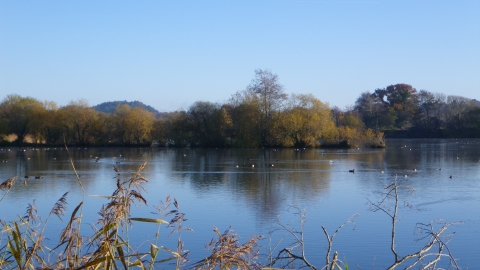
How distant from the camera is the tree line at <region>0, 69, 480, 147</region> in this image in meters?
46.1

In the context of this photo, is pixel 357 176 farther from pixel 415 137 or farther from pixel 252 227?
pixel 415 137

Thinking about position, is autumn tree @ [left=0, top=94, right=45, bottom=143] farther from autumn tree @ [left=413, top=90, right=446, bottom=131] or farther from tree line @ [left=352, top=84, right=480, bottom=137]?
autumn tree @ [left=413, top=90, right=446, bottom=131]

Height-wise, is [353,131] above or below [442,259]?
above

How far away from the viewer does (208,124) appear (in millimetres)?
48938

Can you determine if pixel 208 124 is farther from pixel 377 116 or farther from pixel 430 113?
pixel 430 113

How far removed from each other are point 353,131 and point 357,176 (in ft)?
85.4

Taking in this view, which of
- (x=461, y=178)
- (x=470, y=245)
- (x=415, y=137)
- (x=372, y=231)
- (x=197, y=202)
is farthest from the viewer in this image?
(x=415, y=137)

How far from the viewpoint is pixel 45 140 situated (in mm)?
51500

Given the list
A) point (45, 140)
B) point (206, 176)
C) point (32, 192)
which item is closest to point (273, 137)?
point (45, 140)

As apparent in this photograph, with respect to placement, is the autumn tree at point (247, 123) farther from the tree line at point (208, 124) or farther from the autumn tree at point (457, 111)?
the autumn tree at point (457, 111)

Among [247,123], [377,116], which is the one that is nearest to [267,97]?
[247,123]

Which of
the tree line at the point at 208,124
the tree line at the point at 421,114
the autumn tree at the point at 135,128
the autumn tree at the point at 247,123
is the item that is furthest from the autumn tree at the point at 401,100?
the autumn tree at the point at 135,128

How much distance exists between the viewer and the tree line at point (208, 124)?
4606 cm

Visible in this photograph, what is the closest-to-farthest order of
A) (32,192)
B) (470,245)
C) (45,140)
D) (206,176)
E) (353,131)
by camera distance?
(470,245) → (32,192) → (206,176) → (353,131) → (45,140)
